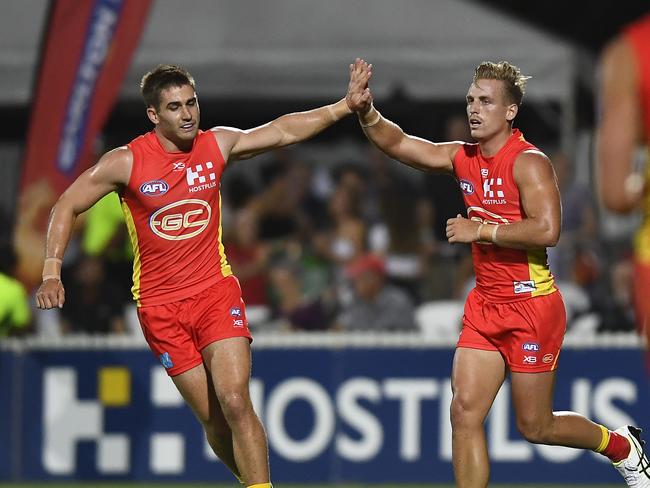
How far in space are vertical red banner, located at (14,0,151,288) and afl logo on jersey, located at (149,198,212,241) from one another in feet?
15.2

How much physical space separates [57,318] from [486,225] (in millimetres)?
6006

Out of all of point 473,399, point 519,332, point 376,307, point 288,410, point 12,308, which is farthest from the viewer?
point 376,307

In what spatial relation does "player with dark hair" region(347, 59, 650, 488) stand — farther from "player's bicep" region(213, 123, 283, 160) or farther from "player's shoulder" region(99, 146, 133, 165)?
"player's shoulder" region(99, 146, 133, 165)

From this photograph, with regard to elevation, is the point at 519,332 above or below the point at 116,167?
below

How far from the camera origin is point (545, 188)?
23.8 feet

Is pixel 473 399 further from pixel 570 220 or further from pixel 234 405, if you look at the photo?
pixel 570 220

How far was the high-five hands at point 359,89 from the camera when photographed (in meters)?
7.85

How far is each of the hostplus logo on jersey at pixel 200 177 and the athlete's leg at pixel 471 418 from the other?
174 cm

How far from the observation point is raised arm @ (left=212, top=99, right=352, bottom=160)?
792 centimetres

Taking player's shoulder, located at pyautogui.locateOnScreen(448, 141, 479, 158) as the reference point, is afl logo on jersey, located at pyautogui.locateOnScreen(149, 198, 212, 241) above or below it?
below

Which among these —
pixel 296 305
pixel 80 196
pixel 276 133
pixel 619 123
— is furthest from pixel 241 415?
pixel 296 305

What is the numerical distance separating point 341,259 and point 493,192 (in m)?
5.31

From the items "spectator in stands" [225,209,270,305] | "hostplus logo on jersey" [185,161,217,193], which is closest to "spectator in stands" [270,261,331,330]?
"spectator in stands" [225,209,270,305]

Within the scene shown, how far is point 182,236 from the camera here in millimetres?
7793
